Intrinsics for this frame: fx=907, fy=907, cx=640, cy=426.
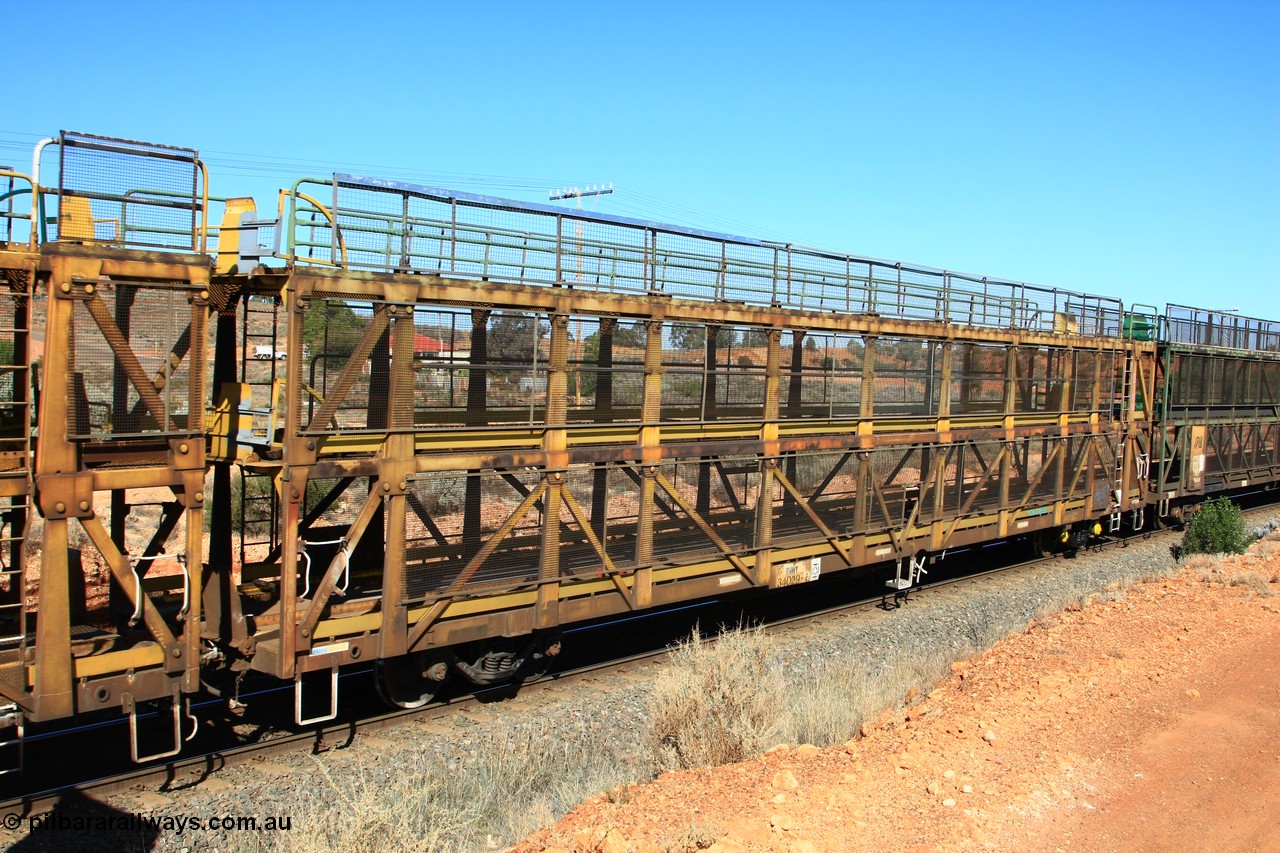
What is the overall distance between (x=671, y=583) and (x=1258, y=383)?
2254 centimetres

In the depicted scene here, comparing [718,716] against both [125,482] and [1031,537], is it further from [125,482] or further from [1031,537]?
[1031,537]

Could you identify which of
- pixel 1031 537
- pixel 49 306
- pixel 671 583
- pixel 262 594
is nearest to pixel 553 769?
pixel 671 583

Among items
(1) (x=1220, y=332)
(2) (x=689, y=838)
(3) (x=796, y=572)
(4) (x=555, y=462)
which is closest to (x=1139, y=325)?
(1) (x=1220, y=332)

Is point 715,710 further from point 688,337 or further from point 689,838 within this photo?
point 688,337

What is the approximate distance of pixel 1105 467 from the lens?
20.0 m

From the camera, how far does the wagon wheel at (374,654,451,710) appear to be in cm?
980

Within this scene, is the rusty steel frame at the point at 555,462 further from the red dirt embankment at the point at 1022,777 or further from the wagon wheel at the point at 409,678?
the red dirt embankment at the point at 1022,777

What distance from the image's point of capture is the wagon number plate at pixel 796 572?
507 inches

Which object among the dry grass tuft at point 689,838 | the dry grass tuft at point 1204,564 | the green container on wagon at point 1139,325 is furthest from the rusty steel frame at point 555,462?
the green container on wagon at point 1139,325

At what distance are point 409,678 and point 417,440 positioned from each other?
276 centimetres

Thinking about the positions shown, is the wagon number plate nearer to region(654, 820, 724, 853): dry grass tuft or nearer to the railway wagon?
the railway wagon

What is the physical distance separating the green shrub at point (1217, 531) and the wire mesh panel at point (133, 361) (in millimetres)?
20205

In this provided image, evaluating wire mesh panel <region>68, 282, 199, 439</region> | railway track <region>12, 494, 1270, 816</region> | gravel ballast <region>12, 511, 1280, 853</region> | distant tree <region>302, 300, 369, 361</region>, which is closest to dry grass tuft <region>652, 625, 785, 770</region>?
gravel ballast <region>12, 511, 1280, 853</region>

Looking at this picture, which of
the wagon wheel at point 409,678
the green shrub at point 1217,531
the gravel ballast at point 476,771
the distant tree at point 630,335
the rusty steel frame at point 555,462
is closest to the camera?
the gravel ballast at point 476,771
